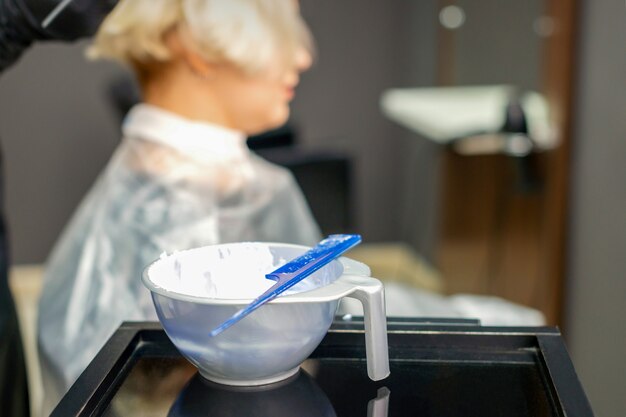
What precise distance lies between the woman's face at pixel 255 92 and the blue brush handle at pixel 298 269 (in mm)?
920

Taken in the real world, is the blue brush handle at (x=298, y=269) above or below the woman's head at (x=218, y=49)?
below

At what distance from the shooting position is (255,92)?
1.81 meters

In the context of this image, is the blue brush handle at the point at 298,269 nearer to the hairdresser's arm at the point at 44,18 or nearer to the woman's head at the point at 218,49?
the hairdresser's arm at the point at 44,18

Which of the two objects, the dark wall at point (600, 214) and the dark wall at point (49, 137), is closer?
the dark wall at point (600, 214)

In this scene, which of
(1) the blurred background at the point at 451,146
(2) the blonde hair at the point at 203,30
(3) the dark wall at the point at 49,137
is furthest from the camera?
(3) the dark wall at the point at 49,137

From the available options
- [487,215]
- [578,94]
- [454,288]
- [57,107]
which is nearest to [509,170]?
[487,215]

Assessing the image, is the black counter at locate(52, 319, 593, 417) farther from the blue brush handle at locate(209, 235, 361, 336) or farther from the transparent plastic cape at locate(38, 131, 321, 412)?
the transparent plastic cape at locate(38, 131, 321, 412)

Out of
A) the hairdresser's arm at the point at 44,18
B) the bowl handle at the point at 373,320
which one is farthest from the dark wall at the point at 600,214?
the hairdresser's arm at the point at 44,18

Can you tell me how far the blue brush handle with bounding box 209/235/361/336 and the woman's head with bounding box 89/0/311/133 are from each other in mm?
874

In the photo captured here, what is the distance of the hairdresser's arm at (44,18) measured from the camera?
4.12ft

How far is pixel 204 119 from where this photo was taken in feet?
5.90

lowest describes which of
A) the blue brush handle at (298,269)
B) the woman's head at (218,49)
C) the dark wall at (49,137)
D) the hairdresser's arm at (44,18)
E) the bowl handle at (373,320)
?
the dark wall at (49,137)

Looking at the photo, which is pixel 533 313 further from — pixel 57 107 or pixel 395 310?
pixel 57 107

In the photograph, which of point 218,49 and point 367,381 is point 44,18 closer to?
point 218,49
